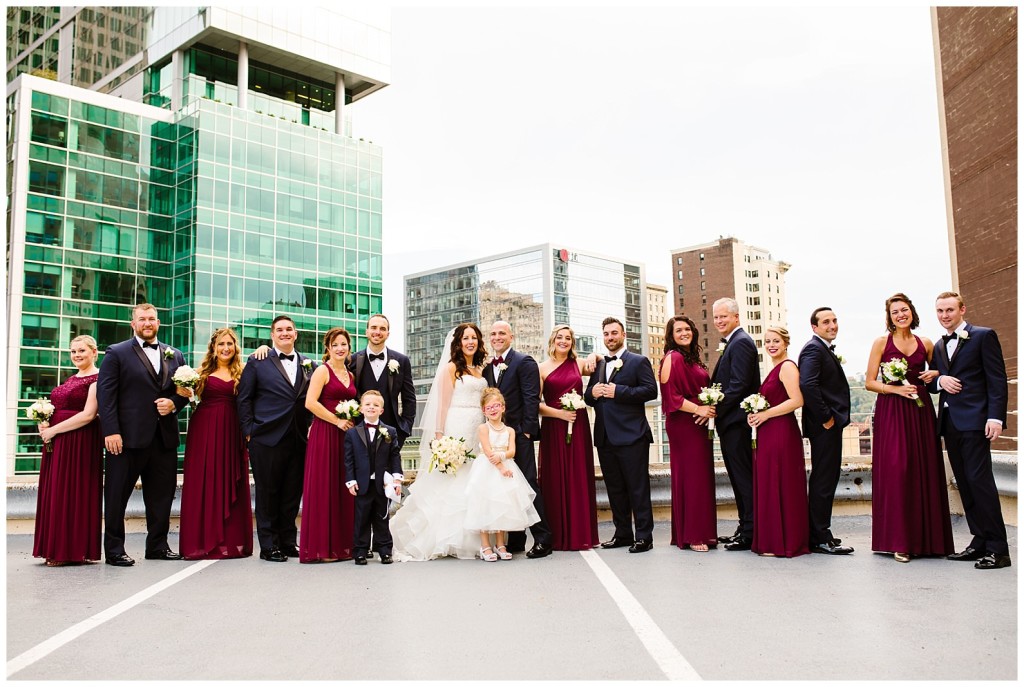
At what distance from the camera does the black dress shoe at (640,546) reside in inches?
313

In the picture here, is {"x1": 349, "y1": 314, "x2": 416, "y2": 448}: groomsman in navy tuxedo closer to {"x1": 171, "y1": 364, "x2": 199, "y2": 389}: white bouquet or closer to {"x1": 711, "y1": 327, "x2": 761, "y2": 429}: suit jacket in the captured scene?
{"x1": 171, "y1": 364, "x2": 199, "y2": 389}: white bouquet

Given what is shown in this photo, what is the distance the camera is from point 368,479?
7820 millimetres

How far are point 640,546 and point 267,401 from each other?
3776 mm

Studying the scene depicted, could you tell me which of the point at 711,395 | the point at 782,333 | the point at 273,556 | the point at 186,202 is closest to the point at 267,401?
the point at 273,556

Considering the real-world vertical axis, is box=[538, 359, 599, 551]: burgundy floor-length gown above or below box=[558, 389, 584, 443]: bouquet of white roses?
below

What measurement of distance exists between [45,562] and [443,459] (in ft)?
12.2

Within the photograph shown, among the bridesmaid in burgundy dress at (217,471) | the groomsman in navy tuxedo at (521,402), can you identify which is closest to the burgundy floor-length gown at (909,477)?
the groomsman in navy tuxedo at (521,402)

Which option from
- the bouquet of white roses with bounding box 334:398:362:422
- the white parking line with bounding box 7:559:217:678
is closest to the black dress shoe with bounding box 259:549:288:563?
the white parking line with bounding box 7:559:217:678

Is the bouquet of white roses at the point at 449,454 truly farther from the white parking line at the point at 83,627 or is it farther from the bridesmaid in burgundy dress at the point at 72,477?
the bridesmaid in burgundy dress at the point at 72,477

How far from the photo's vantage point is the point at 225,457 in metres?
8.29

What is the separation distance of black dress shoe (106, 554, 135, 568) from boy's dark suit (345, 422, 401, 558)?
1.97 m

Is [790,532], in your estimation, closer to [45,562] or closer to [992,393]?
[992,393]

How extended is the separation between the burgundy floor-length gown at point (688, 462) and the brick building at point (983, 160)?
514cm

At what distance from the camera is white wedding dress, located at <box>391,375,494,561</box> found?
26.1 ft
